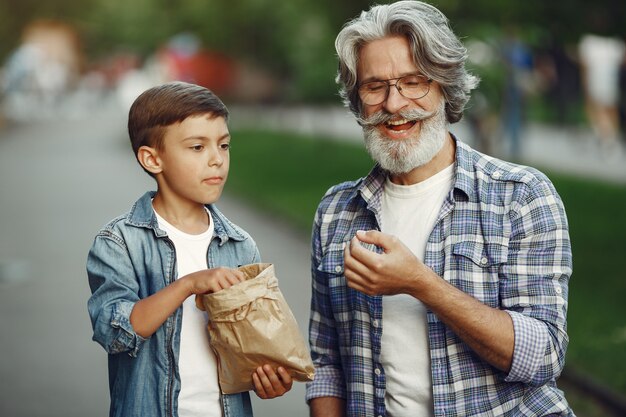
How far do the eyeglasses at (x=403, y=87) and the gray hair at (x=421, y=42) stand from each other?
0.04 m

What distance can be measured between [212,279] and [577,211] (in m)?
10.5

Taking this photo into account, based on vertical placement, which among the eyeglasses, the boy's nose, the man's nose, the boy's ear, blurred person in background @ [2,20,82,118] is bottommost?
the boy's nose

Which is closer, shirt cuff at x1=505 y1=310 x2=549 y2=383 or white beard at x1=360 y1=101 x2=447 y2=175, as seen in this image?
shirt cuff at x1=505 y1=310 x2=549 y2=383

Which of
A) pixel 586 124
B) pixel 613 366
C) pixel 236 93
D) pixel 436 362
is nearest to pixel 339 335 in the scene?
pixel 436 362

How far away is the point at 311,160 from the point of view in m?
22.2

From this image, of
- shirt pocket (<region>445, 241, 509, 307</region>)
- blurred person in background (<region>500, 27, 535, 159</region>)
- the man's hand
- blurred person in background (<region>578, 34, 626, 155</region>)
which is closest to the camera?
the man's hand

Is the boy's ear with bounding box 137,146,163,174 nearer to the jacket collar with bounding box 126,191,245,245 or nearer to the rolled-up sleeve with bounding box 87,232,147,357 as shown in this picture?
the jacket collar with bounding box 126,191,245,245

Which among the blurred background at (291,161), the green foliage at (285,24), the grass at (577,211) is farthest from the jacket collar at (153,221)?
the grass at (577,211)

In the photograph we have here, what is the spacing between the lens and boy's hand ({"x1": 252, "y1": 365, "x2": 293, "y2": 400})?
113 inches

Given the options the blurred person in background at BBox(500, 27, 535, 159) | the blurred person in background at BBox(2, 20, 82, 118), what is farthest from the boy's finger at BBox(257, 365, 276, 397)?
the blurred person in background at BBox(2, 20, 82, 118)

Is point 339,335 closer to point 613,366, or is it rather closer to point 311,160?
point 613,366

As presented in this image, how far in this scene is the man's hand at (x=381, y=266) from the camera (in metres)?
2.71

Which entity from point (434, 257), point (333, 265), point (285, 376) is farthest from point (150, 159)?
point (434, 257)

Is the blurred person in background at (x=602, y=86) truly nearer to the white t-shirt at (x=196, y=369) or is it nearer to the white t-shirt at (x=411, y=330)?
the white t-shirt at (x=411, y=330)
